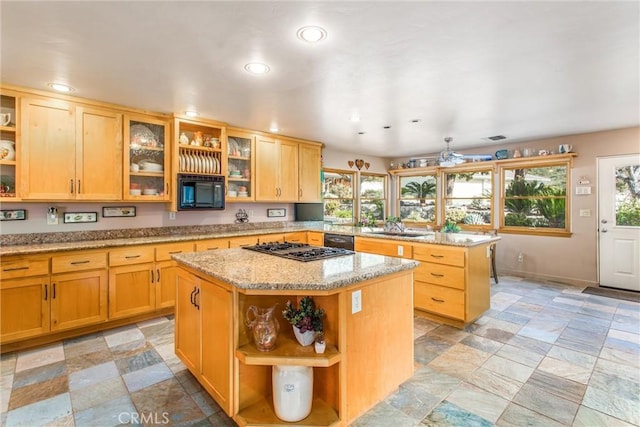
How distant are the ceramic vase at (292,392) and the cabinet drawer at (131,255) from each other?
2366 mm

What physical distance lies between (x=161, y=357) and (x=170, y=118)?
270cm

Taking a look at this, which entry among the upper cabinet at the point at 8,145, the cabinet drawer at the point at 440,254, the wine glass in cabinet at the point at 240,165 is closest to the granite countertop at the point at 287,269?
the cabinet drawer at the point at 440,254

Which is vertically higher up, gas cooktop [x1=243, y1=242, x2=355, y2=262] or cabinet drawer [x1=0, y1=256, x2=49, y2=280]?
gas cooktop [x1=243, y1=242, x2=355, y2=262]

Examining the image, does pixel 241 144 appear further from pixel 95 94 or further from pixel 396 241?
pixel 396 241

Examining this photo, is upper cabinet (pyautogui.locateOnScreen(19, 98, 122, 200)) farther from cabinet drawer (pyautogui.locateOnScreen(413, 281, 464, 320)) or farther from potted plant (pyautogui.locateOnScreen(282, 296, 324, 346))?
cabinet drawer (pyautogui.locateOnScreen(413, 281, 464, 320))

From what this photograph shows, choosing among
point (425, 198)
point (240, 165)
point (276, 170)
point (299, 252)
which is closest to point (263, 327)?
point (299, 252)

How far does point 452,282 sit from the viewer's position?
10.6 feet

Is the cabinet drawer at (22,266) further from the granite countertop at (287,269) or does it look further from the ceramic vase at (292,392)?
the ceramic vase at (292,392)

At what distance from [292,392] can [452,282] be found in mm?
2207

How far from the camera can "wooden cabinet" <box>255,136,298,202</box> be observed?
4.73 metres

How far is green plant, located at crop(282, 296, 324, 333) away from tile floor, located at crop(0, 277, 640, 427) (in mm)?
693

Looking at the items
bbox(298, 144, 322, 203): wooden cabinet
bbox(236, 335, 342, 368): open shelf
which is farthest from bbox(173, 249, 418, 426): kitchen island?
bbox(298, 144, 322, 203): wooden cabinet

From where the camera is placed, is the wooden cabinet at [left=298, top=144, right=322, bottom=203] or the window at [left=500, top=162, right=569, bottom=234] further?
the wooden cabinet at [left=298, top=144, right=322, bottom=203]

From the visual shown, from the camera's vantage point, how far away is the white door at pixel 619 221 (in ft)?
14.6
